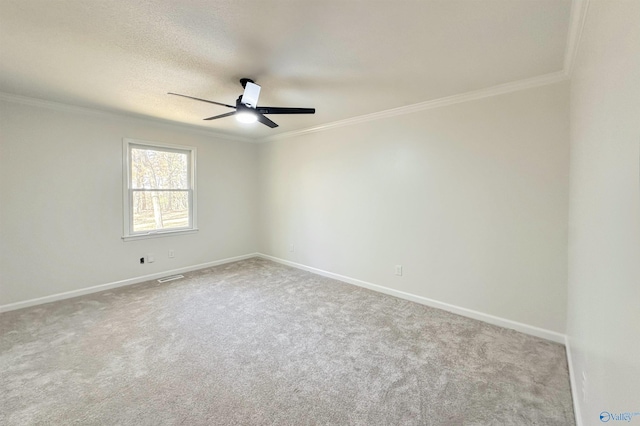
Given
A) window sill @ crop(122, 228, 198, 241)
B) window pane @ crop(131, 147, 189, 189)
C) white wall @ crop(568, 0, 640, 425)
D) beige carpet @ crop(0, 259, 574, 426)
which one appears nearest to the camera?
white wall @ crop(568, 0, 640, 425)

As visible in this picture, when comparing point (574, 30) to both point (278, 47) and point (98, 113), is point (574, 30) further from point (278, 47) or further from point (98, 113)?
point (98, 113)

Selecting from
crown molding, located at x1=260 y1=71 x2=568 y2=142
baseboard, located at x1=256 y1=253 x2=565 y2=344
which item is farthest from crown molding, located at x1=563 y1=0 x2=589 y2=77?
baseboard, located at x1=256 y1=253 x2=565 y2=344

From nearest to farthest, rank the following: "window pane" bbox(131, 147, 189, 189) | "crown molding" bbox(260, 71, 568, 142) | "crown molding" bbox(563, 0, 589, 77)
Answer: "crown molding" bbox(563, 0, 589, 77), "crown molding" bbox(260, 71, 568, 142), "window pane" bbox(131, 147, 189, 189)

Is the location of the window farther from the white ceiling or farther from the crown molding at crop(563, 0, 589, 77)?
the crown molding at crop(563, 0, 589, 77)

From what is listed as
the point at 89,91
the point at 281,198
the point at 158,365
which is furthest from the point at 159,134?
the point at 158,365

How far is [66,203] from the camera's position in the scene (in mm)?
3449

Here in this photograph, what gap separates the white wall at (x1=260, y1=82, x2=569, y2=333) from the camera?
8.11 ft

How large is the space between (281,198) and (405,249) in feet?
8.79

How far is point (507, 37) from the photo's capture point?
184 cm

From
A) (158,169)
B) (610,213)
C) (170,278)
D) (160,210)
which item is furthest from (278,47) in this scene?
(170,278)

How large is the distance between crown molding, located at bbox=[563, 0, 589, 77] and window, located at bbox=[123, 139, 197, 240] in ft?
15.9

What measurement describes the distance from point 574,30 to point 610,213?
4.81ft

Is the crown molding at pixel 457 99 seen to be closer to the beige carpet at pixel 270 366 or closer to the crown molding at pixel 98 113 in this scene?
the crown molding at pixel 98 113

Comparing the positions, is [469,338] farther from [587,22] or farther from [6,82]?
[6,82]
